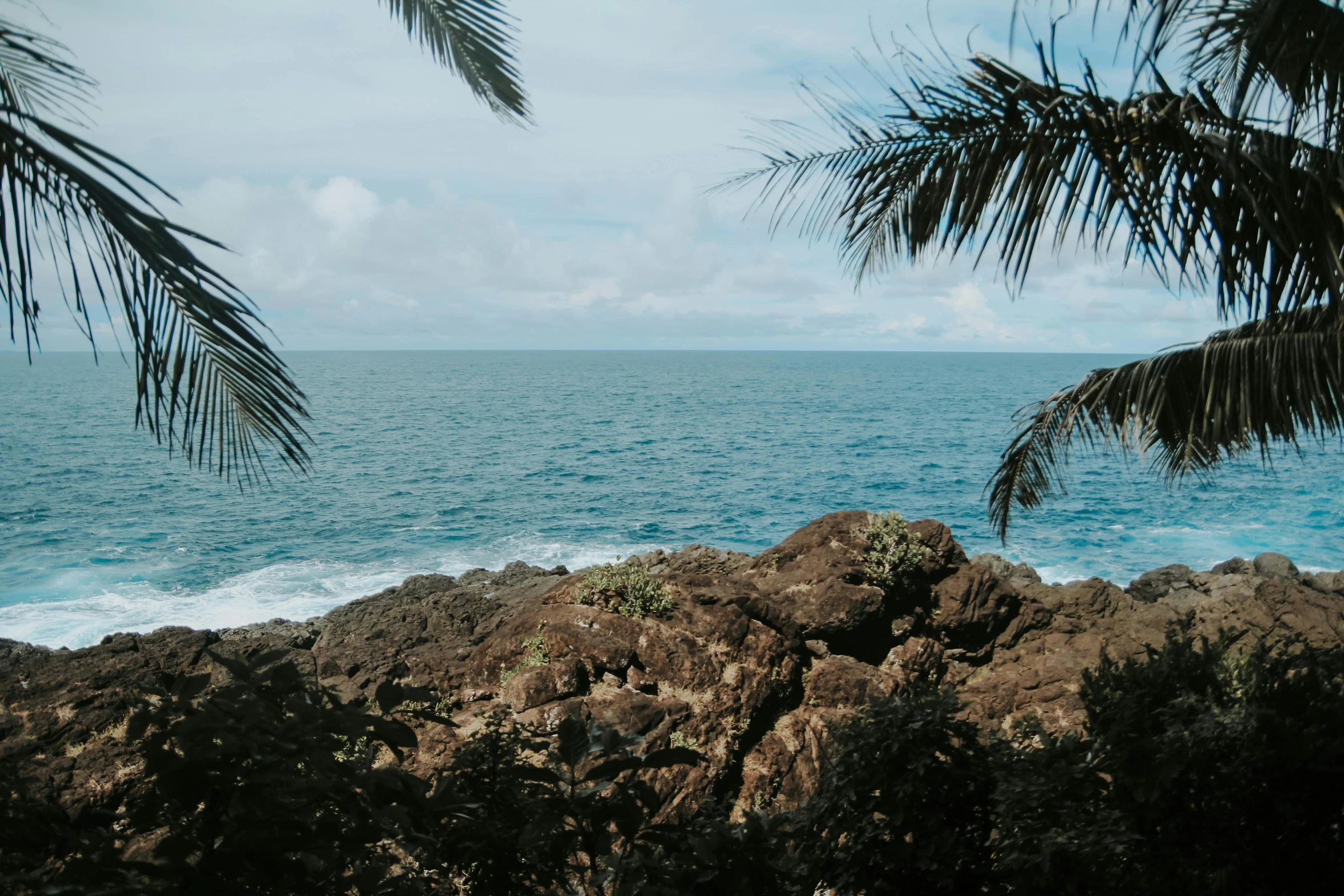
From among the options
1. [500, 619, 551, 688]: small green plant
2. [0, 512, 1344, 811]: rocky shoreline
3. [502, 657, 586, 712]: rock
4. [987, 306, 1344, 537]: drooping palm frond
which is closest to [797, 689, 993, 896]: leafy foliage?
[0, 512, 1344, 811]: rocky shoreline

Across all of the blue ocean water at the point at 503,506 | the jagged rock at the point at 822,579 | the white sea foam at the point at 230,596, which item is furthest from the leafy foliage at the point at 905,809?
the white sea foam at the point at 230,596

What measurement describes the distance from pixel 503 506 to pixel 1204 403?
34.8 m

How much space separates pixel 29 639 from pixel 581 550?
16451 mm

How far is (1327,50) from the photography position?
163 inches

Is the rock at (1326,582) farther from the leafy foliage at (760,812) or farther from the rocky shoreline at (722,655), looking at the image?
the leafy foliage at (760,812)

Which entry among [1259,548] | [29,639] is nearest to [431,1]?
[29,639]

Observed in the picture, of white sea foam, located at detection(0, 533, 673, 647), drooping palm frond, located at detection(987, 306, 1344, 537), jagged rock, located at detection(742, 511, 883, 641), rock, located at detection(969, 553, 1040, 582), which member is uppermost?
drooping palm frond, located at detection(987, 306, 1344, 537)

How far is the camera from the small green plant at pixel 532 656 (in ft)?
26.5

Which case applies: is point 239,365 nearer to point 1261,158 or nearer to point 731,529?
point 1261,158

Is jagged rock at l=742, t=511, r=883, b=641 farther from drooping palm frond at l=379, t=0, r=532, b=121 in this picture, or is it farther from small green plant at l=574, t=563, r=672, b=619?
drooping palm frond at l=379, t=0, r=532, b=121

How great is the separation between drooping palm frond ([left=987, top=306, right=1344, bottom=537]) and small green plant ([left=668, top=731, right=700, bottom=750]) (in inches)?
181

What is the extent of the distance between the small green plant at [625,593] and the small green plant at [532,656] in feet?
2.31

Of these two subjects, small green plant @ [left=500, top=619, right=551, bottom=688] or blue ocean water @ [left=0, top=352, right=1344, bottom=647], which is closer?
small green plant @ [left=500, top=619, right=551, bottom=688]

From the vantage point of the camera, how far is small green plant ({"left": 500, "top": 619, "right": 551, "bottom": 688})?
8.06 meters
